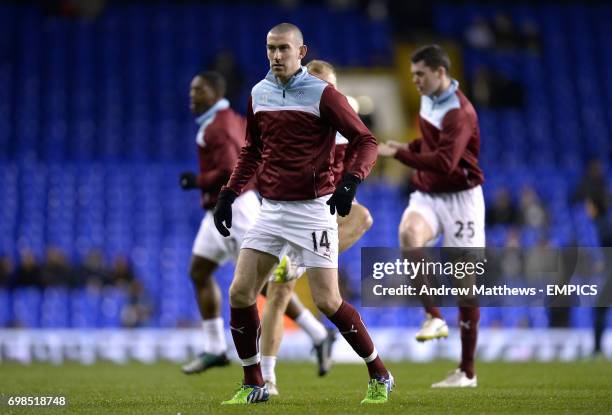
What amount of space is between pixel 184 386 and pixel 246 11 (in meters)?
17.5

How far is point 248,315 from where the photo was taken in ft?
24.3

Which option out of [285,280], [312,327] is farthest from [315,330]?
[285,280]

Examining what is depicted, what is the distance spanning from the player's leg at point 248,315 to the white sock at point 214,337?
3.16 meters

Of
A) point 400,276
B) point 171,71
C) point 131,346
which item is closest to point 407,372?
point 400,276

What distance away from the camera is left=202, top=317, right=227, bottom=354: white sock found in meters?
10.6

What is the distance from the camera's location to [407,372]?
1188 cm

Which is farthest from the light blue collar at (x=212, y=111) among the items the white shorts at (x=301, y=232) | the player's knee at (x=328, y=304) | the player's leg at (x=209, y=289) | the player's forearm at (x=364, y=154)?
the player's knee at (x=328, y=304)

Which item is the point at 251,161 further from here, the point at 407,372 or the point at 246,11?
the point at 246,11

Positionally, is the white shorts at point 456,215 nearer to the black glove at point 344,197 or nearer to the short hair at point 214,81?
the short hair at point 214,81

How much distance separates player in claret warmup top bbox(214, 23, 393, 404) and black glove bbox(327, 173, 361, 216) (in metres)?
0.29

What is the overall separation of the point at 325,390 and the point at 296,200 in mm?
2272

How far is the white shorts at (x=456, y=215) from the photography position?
950cm

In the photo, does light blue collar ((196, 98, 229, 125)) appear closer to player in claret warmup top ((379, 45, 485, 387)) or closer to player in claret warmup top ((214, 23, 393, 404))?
player in claret warmup top ((379, 45, 485, 387))

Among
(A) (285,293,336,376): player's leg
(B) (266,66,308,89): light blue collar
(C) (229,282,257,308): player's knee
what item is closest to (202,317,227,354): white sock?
(A) (285,293,336,376): player's leg
